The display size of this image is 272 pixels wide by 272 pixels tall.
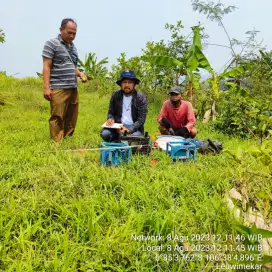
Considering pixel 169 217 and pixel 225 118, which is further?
pixel 225 118

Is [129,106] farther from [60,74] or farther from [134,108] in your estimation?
[60,74]

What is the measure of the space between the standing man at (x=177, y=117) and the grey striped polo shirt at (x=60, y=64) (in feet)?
4.99

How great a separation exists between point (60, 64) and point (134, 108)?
50.2 inches

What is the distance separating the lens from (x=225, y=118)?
613cm

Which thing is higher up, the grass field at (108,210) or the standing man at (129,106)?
A: the standing man at (129,106)

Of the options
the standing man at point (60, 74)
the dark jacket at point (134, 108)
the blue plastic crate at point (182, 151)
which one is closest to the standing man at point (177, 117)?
the dark jacket at point (134, 108)

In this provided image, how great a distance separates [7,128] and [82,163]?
3493 millimetres

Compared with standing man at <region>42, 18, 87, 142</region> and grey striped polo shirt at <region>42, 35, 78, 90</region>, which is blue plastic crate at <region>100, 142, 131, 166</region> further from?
grey striped polo shirt at <region>42, 35, 78, 90</region>

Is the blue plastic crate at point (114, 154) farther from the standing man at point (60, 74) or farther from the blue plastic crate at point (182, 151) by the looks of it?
the standing man at point (60, 74)

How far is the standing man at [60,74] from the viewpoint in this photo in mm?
4352

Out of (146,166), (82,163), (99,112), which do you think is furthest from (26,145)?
(99,112)

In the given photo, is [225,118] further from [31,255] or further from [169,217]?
[31,255]

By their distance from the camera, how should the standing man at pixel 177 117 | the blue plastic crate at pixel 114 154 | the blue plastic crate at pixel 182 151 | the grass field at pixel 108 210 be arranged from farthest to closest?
the standing man at pixel 177 117 → the blue plastic crate at pixel 182 151 → the blue plastic crate at pixel 114 154 → the grass field at pixel 108 210

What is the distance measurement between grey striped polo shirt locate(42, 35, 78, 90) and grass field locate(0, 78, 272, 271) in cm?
136
